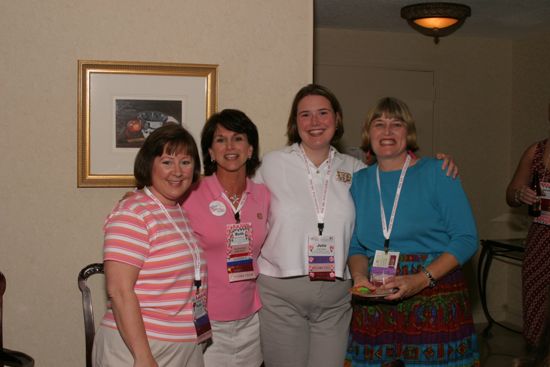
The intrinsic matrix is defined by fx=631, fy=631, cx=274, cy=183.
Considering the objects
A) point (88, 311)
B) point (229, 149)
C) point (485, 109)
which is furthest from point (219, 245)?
point (485, 109)

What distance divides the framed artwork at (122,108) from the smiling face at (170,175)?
773 millimetres

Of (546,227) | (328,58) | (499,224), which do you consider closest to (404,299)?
(546,227)

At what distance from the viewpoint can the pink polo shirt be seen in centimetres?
266

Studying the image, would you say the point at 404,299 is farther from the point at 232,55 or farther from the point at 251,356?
the point at 232,55

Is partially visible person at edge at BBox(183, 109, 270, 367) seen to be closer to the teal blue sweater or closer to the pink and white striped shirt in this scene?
the pink and white striped shirt

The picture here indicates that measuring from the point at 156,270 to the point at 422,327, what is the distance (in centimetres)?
111

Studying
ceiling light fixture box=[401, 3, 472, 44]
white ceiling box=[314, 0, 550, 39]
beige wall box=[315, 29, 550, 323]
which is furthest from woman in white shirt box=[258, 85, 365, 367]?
beige wall box=[315, 29, 550, 323]

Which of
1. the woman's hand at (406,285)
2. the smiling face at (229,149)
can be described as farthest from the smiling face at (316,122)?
the woman's hand at (406,285)

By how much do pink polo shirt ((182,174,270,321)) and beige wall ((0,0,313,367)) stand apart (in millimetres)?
606

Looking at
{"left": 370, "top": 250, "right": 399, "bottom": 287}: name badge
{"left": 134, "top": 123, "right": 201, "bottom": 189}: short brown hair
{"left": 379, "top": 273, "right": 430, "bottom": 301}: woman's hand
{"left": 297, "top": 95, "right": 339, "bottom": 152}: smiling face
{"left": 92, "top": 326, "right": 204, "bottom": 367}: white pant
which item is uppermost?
{"left": 297, "top": 95, "right": 339, "bottom": 152}: smiling face

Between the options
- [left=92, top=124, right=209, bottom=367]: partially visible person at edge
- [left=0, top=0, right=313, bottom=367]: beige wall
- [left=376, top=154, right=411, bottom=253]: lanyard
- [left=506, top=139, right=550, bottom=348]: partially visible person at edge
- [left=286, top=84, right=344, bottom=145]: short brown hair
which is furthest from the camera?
[left=506, top=139, right=550, bottom=348]: partially visible person at edge

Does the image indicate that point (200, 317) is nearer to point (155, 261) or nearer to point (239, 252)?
point (155, 261)

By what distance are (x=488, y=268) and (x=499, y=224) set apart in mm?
588

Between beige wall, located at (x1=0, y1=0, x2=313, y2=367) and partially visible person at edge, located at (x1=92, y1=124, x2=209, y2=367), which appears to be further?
beige wall, located at (x1=0, y1=0, x2=313, y2=367)
